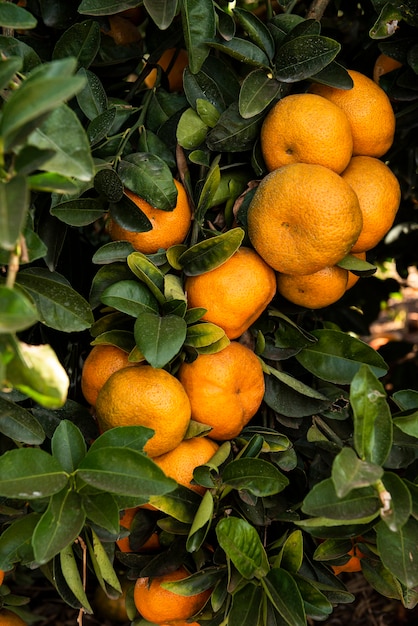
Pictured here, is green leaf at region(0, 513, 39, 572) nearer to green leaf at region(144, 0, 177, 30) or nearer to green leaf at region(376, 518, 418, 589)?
green leaf at region(376, 518, 418, 589)

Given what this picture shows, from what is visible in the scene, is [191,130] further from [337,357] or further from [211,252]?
[337,357]

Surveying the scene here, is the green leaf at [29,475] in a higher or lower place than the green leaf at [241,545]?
higher

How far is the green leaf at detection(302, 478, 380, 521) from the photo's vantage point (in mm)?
764

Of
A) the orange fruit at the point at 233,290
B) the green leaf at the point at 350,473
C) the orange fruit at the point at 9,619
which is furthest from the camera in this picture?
the orange fruit at the point at 9,619

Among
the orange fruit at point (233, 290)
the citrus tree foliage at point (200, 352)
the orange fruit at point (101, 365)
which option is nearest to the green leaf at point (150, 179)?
the citrus tree foliage at point (200, 352)

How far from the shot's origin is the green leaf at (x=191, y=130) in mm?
997

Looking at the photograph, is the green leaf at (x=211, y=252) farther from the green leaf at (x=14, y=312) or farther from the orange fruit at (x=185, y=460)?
the green leaf at (x=14, y=312)

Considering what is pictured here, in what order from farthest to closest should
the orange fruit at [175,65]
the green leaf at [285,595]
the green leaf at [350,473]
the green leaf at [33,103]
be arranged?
the orange fruit at [175,65], the green leaf at [285,595], the green leaf at [350,473], the green leaf at [33,103]

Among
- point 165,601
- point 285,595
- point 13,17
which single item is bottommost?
point 165,601

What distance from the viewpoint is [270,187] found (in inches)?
36.2

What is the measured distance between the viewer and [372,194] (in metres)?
0.98

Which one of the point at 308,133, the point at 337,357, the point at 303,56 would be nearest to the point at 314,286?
the point at 337,357

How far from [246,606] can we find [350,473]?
27 centimetres

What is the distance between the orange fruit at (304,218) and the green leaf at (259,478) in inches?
10.4
